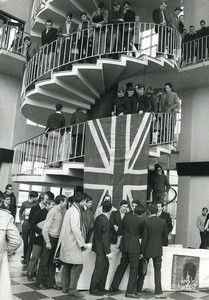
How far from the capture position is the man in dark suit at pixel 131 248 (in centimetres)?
603

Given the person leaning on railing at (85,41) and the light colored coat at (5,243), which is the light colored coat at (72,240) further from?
the person leaning on railing at (85,41)

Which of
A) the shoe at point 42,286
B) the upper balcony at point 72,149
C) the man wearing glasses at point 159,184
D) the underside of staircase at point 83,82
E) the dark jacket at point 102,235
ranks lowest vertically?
the shoe at point 42,286

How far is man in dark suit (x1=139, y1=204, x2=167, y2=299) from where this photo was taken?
6.04 meters

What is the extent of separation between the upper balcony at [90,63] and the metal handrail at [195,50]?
69.4 inches


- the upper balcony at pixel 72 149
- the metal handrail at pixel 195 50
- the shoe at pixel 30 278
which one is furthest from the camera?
the metal handrail at pixel 195 50

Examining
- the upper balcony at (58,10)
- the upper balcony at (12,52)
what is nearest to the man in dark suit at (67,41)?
the upper balcony at (58,10)

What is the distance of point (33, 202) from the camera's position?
952cm

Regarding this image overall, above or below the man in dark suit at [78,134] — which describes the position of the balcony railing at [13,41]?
above

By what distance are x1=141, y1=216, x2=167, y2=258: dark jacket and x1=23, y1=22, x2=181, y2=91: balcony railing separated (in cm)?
512

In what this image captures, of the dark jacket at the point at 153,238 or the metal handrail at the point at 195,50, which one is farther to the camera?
the metal handrail at the point at 195,50

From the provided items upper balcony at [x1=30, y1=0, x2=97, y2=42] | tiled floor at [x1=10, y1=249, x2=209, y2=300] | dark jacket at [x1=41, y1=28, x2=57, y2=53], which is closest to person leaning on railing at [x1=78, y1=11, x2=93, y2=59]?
dark jacket at [x1=41, y1=28, x2=57, y2=53]

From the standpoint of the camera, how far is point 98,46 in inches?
382

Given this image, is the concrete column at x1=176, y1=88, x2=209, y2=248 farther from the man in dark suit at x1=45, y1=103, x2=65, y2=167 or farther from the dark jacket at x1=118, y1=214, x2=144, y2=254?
the dark jacket at x1=118, y1=214, x2=144, y2=254

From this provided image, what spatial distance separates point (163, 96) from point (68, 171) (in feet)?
11.9
